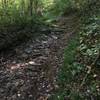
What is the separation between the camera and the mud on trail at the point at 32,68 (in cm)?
531

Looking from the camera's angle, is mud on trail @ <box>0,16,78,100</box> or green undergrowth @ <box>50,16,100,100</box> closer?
green undergrowth @ <box>50,16,100,100</box>

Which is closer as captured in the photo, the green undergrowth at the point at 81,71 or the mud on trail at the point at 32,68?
the green undergrowth at the point at 81,71

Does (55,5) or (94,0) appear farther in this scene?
(55,5)

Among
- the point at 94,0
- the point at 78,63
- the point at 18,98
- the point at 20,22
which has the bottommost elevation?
the point at 18,98

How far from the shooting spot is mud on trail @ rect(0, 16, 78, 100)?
531cm

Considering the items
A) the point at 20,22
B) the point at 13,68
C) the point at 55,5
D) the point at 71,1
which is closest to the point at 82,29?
the point at 20,22

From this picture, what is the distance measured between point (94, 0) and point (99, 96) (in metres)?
5.81

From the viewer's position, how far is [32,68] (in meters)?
6.29

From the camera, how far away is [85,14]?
930 centimetres

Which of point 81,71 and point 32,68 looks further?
point 32,68

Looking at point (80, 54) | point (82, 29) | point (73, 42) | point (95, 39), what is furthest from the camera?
point (82, 29)

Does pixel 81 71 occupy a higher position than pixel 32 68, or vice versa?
pixel 81 71

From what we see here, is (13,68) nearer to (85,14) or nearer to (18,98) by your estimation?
(18,98)

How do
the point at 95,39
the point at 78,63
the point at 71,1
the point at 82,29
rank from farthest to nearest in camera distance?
the point at 71,1, the point at 82,29, the point at 95,39, the point at 78,63
